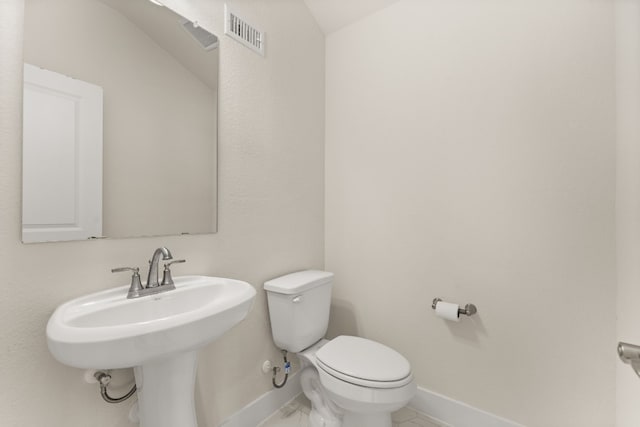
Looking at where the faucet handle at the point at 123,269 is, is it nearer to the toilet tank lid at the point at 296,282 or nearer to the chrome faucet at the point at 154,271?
the chrome faucet at the point at 154,271

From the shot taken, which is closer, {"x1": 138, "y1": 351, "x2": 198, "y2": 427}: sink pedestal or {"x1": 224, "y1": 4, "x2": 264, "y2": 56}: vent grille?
{"x1": 138, "y1": 351, "x2": 198, "y2": 427}: sink pedestal

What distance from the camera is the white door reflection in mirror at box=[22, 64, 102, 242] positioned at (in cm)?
82

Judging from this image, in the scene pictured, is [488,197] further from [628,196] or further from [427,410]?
[427,410]

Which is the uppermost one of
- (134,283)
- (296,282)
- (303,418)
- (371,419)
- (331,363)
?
(134,283)

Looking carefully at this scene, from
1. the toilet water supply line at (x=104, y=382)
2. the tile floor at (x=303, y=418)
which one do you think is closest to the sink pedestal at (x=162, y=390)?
the toilet water supply line at (x=104, y=382)

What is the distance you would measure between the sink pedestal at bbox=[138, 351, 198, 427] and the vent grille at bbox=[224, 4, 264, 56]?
136 centimetres

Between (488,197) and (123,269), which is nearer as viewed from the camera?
(123,269)

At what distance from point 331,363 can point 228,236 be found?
2.38 ft

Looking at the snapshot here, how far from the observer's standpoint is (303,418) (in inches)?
58.3

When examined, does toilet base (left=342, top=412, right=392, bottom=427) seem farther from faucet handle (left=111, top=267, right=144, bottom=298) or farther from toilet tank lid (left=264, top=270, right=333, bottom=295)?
faucet handle (left=111, top=267, right=144, bottom=298)

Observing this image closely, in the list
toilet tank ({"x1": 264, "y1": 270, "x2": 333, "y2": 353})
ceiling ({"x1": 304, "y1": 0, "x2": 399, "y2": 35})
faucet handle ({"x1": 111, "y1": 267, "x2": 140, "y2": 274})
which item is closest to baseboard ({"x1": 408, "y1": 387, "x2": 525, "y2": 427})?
toilet tank ({"x1": 264, "y1": 270, "x2": 333, "y2": 353})

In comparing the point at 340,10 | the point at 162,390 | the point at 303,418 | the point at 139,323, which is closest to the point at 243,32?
the point at 340,10

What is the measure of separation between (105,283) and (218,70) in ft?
3.20

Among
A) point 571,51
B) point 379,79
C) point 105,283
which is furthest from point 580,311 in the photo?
point 105,283
